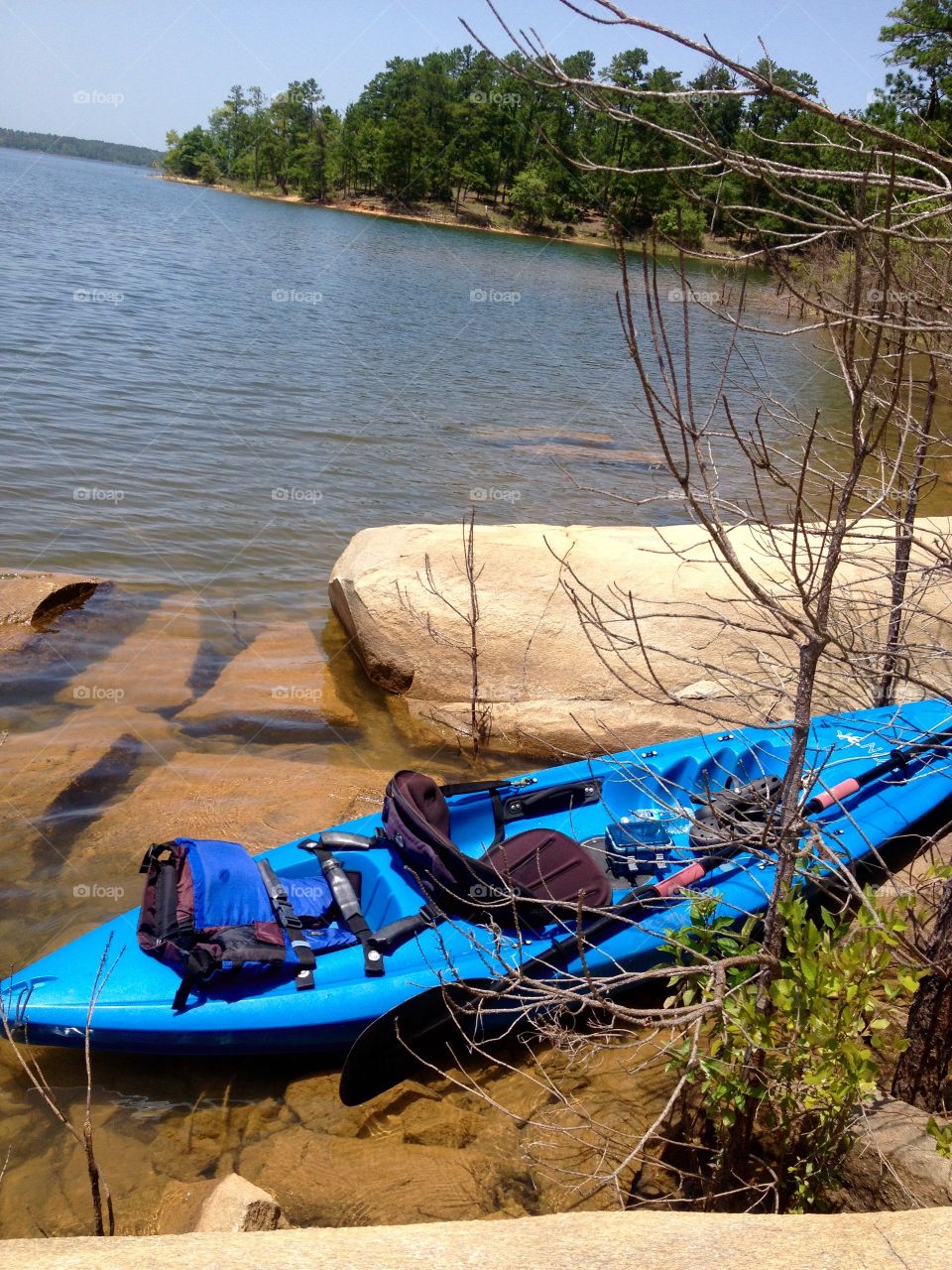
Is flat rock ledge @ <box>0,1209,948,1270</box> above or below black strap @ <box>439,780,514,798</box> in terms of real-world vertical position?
above

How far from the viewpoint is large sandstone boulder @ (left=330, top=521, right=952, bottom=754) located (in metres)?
6.32

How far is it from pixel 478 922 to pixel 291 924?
773 millimetres

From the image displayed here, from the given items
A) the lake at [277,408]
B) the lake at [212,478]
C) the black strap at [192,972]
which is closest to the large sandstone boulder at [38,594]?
the lake at [212,478]

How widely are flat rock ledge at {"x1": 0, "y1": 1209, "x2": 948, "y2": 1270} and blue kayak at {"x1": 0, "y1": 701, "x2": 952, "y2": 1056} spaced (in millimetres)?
1019

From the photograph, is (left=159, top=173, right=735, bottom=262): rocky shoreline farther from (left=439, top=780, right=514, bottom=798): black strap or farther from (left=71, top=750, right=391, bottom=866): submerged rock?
(left=439, top=780, right=514, bottom=798): black strap

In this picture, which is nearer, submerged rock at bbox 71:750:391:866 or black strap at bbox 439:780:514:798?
black strap at bbox 439:780:514:798

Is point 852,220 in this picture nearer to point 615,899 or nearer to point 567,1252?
point 567,1252

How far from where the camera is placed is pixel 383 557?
7074 mm

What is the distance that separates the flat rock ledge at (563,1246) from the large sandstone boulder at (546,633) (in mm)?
4125

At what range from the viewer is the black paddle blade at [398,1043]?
364 cm

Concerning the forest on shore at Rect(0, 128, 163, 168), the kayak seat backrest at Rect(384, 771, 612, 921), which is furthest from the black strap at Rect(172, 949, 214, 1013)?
the forest on shore at Rect(0, 128, 163, 168)

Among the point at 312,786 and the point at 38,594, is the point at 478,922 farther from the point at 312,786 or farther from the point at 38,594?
the point at 38,594

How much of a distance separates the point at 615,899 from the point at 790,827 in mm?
1874

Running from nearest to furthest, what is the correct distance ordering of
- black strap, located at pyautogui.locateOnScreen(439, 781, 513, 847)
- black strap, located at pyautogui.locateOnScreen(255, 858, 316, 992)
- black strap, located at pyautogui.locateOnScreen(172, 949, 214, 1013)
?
black strap, located at pyautogui.locateOnScreen(172, 949, 214, 1013) → black strap, located at pyautogui.locateOnScreen(255, 858, 316, 992) → black strap, located at pyautogui.locateOnScreen(439, 781, 513, 847)
